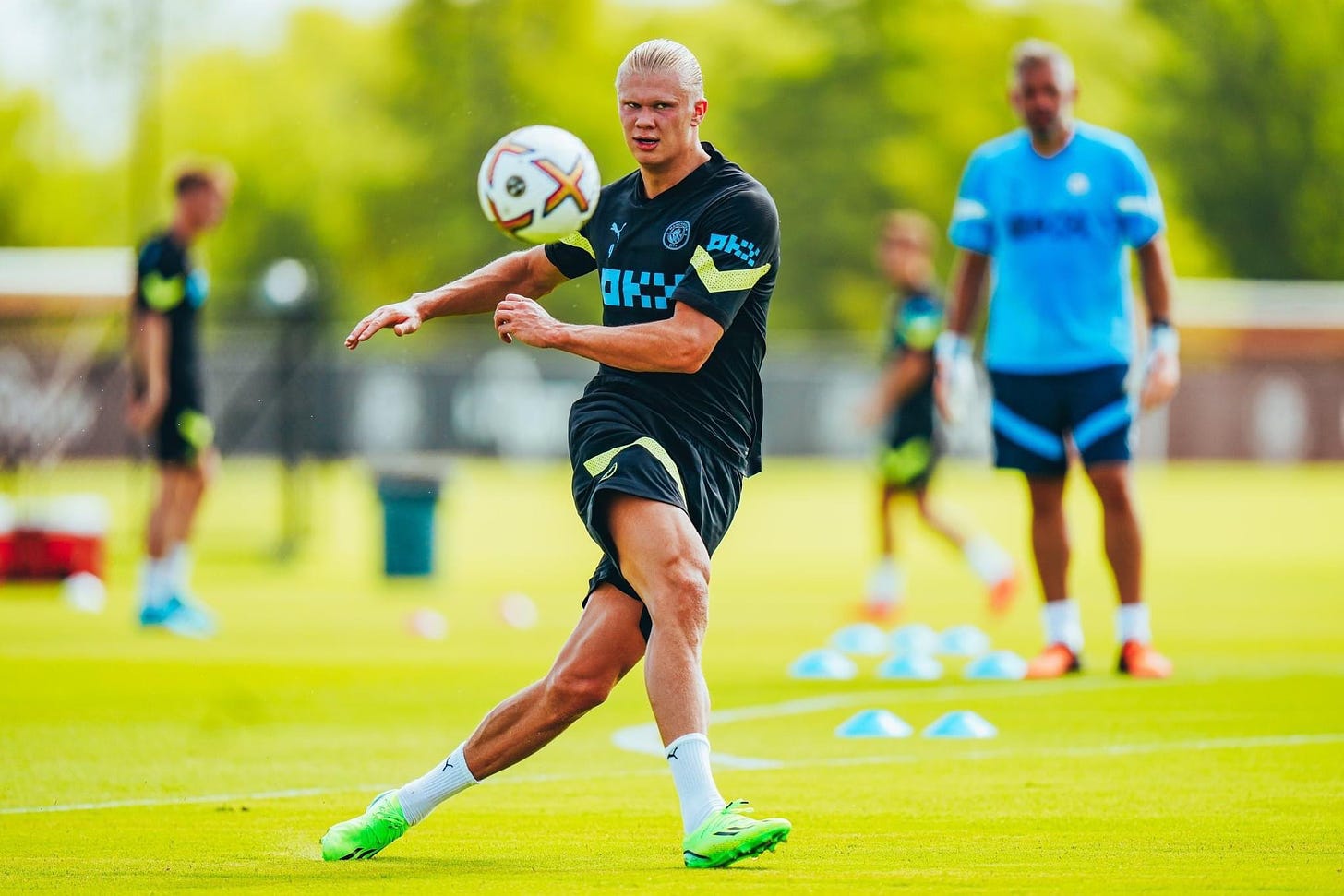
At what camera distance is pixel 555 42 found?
62.4 meters

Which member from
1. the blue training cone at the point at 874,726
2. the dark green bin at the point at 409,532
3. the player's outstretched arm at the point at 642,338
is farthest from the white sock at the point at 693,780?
the dark green bin at the point at 409,532

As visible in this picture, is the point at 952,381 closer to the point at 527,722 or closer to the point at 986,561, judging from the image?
the point at 986,561

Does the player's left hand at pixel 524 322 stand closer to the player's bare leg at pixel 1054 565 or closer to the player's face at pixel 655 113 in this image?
the player's face at pixel 655 113

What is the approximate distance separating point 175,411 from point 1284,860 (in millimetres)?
8962

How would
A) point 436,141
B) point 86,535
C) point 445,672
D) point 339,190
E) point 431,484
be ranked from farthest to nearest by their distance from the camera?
point 339,190 < point 436,141 < point 431,484 < point 86,535 < point 445,672

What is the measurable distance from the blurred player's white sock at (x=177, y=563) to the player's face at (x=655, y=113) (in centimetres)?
768

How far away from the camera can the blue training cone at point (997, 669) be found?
1007cm

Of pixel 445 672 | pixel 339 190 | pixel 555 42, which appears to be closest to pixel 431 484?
pixel 445 672

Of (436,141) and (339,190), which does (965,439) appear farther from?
(339,190)

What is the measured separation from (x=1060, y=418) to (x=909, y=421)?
4280 millimetres

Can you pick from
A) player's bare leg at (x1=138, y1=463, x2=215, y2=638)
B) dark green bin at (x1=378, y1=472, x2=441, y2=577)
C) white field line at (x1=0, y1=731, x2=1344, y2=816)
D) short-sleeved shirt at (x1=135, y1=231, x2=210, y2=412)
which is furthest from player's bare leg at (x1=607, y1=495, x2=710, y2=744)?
dark green bin at (x1=378, y1=472, x2=441, y2=577)

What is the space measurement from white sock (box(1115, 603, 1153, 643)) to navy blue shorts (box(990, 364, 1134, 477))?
0.70 m

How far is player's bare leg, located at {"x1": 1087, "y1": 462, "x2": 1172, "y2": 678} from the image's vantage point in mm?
9969

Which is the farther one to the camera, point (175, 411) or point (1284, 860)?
point (175, 411)
